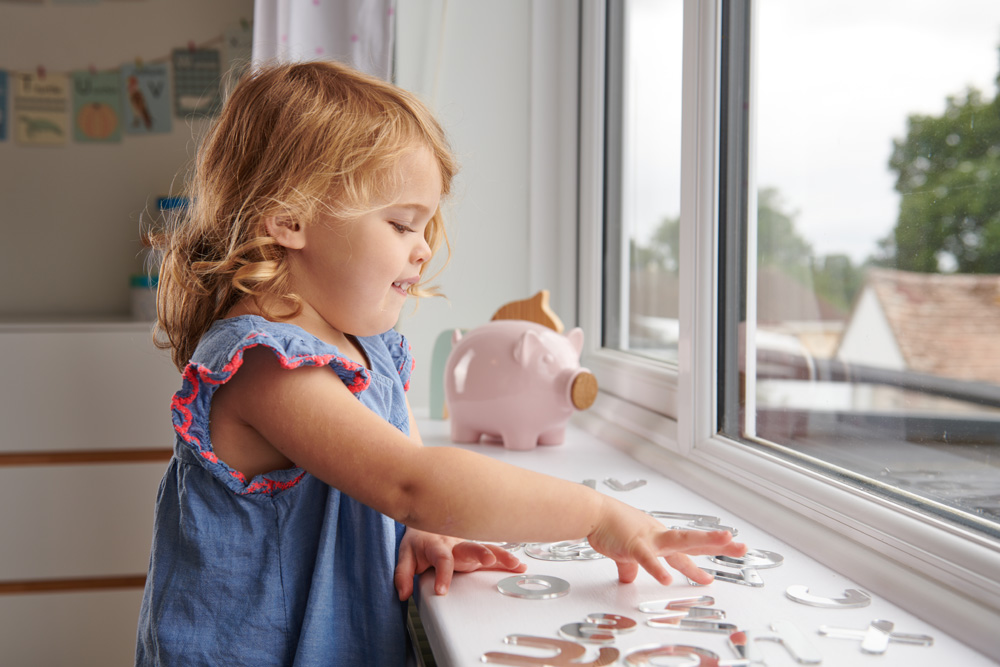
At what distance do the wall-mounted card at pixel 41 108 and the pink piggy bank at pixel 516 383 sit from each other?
5.83 ft

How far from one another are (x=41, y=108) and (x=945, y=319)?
2.37 meters

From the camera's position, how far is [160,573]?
2.31 ft

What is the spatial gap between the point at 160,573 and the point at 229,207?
1.10 ft

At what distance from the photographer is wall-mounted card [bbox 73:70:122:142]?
7.61ft

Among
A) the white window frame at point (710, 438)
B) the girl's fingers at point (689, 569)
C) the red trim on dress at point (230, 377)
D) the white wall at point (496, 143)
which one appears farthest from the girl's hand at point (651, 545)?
the white wall at point (496, 143)

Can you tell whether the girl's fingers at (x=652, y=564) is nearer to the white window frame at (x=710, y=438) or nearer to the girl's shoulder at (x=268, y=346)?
the white window frame at (x=710, y=438)

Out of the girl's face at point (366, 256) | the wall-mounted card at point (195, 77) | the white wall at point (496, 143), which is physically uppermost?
the wall-mounted card at point (195, 77)

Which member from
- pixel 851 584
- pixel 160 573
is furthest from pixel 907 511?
pixel 160 573

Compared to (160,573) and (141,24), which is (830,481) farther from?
(141,24)

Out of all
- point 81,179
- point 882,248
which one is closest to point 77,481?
point 81,179

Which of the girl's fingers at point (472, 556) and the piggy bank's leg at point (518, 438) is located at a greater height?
the piggy bank's leg at point (518, 438)

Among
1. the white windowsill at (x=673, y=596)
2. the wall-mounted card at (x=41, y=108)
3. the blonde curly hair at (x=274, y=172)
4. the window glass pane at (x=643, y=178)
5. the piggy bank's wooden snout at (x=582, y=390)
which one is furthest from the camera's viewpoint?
the wall-mounted card at (x=41, y=108)

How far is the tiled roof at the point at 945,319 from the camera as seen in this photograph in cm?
77

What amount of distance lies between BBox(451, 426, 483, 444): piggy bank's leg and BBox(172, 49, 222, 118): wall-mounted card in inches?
63.8
